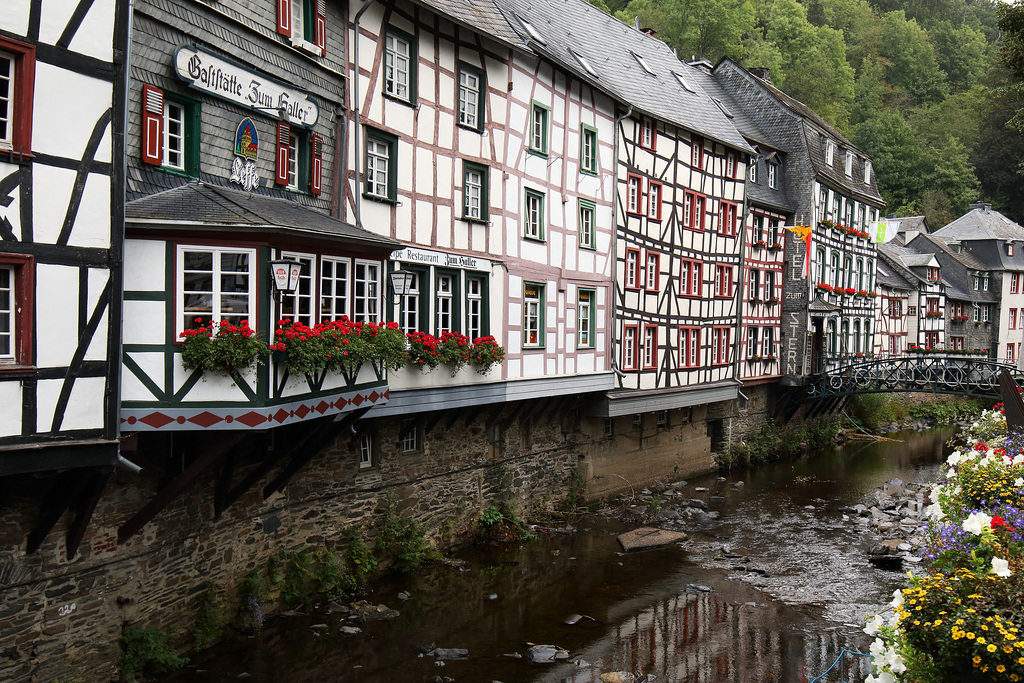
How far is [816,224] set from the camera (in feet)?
110

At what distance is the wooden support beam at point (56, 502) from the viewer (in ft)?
31.7

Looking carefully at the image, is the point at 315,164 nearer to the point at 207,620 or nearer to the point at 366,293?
the point at 366,293

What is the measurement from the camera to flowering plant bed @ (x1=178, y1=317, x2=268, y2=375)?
10.4 metres

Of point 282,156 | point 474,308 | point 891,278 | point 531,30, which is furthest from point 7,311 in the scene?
point 891,278

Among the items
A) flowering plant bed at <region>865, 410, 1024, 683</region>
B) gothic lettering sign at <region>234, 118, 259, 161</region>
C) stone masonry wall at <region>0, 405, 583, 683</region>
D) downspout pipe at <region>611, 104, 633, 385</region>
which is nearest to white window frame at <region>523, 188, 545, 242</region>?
downspout pipe at <region>611, 104, 633, 385</region>

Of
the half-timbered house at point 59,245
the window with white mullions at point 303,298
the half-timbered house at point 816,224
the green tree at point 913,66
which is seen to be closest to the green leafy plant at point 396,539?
the window with white mullions at point 303,298

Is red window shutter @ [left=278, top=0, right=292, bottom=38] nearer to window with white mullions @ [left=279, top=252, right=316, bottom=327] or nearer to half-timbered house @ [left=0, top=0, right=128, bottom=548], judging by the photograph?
window with white mullions @ [left=279, top=252, right=316, bottom=327]

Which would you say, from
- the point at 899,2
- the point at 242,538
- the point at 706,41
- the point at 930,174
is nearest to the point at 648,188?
the point at 242,538

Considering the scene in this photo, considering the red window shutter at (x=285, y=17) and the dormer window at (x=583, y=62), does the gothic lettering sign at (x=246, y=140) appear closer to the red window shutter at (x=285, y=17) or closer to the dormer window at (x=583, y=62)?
the red window shutter at (x=285, y=17)

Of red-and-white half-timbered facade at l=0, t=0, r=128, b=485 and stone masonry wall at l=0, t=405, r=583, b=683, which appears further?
stone masonry wall at l=0, t=405, r=583, b=683

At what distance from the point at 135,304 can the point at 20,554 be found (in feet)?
9.75

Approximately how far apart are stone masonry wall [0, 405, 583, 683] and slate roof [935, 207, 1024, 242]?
43.8 meters

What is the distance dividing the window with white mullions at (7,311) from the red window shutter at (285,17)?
19.4ft

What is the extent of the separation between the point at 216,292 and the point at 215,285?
8cm
